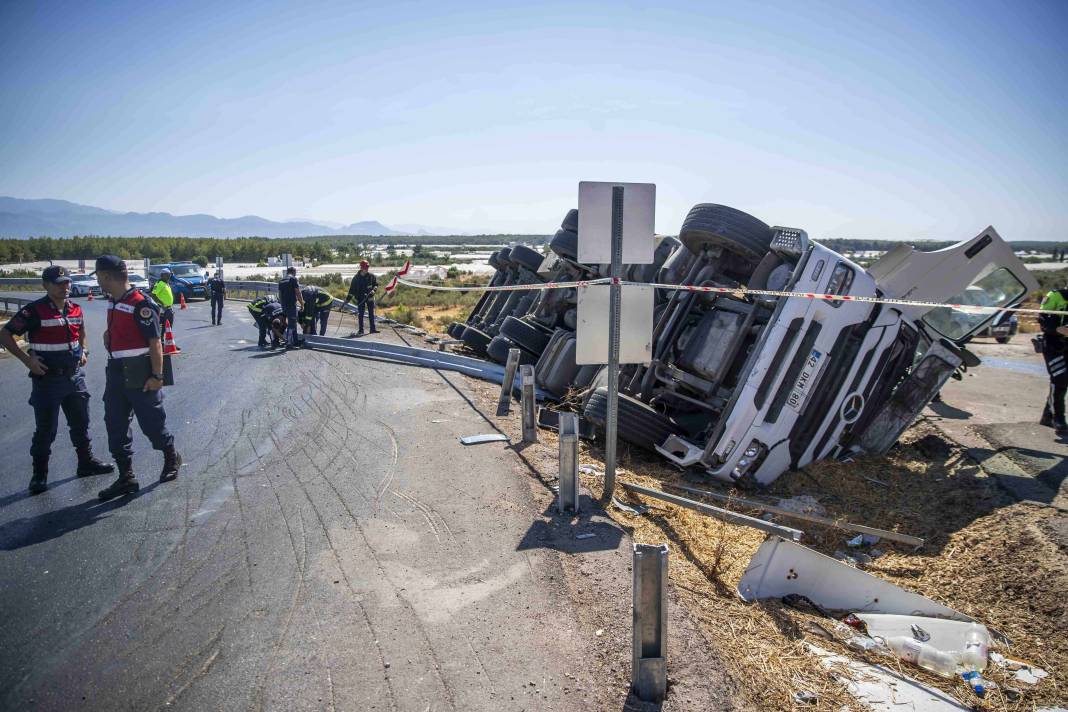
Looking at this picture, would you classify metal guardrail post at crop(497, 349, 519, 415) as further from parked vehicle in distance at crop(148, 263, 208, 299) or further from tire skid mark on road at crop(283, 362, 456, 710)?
parked vehicle in distance at crop(148, 263, 208, 299)

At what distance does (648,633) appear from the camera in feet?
10.4

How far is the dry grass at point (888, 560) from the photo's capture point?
3.50 meters

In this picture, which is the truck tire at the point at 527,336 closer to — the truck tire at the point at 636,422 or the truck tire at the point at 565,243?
the truck tire at the point at 565,243

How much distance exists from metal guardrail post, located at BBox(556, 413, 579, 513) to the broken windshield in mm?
4668

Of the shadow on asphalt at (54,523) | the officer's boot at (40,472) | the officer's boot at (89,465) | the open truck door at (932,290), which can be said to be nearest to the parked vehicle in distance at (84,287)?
the officer's boot at (89,465)

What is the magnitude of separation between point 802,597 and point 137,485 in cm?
510

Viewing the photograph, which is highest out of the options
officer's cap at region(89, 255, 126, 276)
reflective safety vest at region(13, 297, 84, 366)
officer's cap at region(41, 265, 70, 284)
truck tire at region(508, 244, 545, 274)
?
truck tire at region(508, 244, 545, 274)

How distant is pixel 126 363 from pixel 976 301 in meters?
8.77

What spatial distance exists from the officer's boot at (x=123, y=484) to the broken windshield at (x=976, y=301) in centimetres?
794

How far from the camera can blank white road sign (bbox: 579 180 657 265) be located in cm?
532

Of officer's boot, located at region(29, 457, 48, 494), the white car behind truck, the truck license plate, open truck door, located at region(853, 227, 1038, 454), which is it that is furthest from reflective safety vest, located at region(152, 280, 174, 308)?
open truck door, located at region(853, 227, 1038, 454)

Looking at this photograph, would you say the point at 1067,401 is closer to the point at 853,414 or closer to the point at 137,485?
the point at 853,414

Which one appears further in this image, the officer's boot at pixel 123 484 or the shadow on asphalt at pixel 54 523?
the officer's boot at pixel 123 484

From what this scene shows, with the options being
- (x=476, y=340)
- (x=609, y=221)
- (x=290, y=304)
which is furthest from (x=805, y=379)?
(x=290, y=304)
